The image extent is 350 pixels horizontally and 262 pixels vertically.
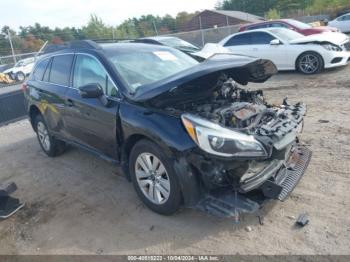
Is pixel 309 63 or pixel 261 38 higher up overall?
pixel 261 38

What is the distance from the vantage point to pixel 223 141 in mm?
3197

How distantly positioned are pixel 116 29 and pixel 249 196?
123ft

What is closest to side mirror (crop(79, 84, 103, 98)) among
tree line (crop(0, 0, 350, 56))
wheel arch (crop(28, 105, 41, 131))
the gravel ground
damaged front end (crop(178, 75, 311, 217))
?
damaged front end (crop(178, 75, 311, 217))

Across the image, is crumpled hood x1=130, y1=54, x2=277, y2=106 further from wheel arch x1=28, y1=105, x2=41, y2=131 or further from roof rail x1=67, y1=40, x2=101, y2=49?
wheel arch x1=28, y1=105, x2=41, y2=131

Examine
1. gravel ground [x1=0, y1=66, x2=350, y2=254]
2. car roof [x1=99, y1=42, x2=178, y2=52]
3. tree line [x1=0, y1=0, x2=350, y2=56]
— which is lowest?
gravel ground [x1=0, y1=66, x2=350, y2=254]

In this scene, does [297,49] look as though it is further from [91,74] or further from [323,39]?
[91,74]

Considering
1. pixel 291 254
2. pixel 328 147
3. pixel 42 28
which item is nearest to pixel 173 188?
pixel 291 254

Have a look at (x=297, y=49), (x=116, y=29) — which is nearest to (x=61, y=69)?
(x=297, y=49)

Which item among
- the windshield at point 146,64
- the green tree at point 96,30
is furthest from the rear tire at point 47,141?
the green tree at point 96,30

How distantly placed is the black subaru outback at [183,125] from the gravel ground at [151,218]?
0.88 ft

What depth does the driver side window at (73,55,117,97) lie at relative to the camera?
13.9ft

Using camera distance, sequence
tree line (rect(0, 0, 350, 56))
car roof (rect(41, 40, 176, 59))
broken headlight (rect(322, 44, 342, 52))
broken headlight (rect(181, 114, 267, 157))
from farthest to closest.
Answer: tree line (rect(0, 0, 350, 56)) < broken headlight (rect(322, 44, 342, 52)) < car roof (rect(41, 40, 176, 59)) < broken headlight (rect(181, 114, 267, 157))

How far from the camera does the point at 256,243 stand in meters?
3.22

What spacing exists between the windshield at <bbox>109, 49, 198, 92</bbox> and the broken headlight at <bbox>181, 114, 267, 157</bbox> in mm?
1097
